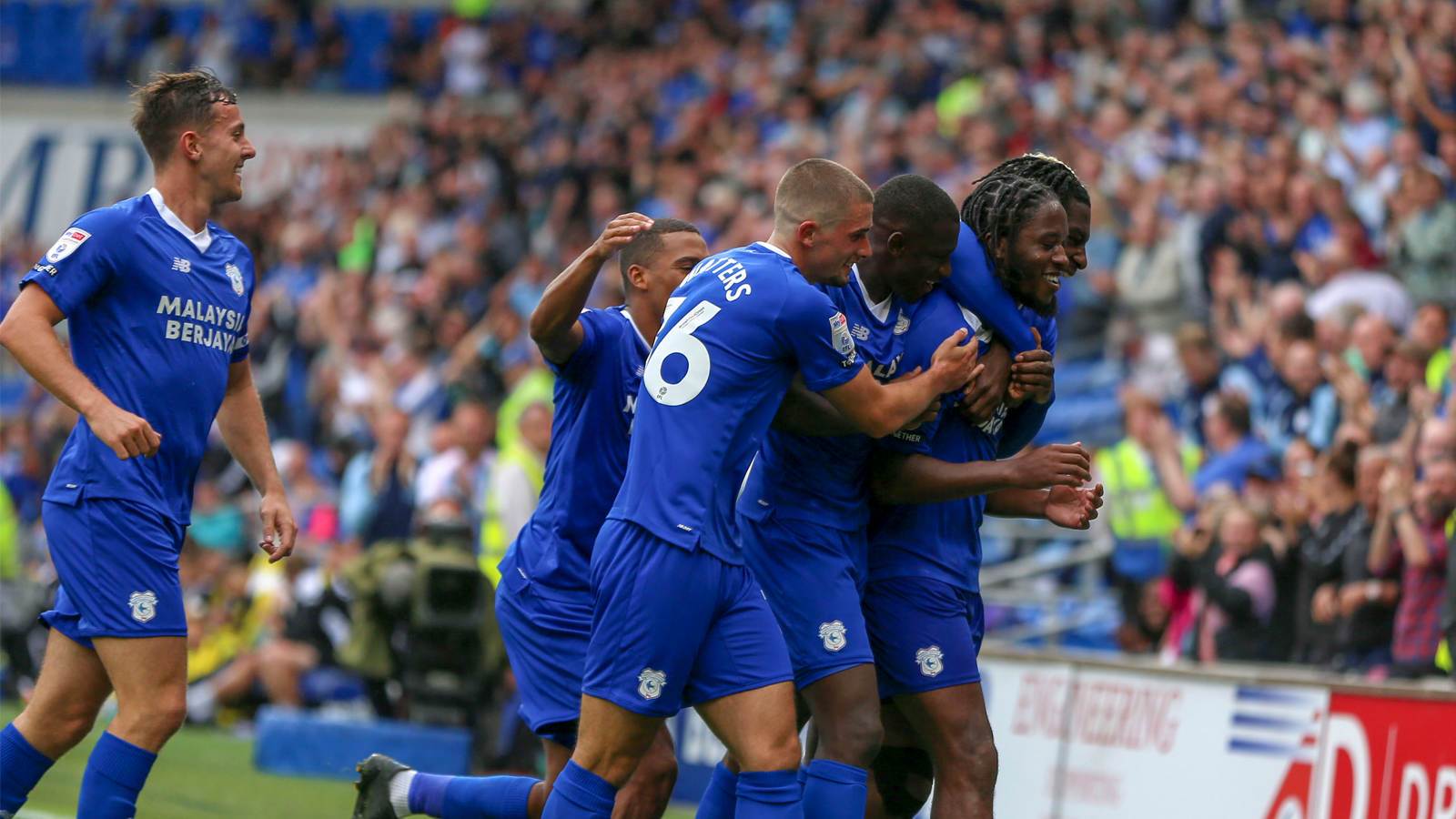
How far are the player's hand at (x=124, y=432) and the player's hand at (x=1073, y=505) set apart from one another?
286 cm

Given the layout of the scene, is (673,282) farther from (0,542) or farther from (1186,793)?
(0,542)

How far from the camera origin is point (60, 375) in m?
4.86

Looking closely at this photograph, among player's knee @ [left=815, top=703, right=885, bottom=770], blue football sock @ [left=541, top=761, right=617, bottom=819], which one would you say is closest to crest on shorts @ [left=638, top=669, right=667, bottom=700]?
blue football sock @ [left=541, top=761, right=617, bottom=819]

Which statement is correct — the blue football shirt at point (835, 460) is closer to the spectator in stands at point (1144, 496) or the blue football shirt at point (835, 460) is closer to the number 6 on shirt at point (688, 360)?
the number 6 on shirt at point (688, 360)

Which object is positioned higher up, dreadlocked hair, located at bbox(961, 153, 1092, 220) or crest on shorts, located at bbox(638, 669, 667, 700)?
dreadlocked hair, located at bbox(961, 153, 1092, 220)

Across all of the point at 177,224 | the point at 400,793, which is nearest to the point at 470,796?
the point at 400,793

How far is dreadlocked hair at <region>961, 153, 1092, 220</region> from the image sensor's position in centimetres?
566

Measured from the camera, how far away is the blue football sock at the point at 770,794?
15.3 ft

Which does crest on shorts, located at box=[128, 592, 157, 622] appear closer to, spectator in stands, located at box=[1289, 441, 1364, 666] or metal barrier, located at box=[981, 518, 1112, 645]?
spectator in stands, located at box=[1289, 441, 1364, 666]

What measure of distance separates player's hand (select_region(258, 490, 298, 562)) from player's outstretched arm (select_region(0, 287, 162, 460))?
0.57 m

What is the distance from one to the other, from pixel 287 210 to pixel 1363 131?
51.4 ft

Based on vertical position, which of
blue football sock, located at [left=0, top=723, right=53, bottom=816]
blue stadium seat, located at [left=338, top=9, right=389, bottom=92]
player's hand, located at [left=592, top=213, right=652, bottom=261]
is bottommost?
blue football sock, located at [left=0, top=723, right=53, bottom=816]

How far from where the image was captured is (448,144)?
843 inches

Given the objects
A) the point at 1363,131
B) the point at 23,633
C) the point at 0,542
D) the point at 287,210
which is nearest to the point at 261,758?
the point at 23,633
